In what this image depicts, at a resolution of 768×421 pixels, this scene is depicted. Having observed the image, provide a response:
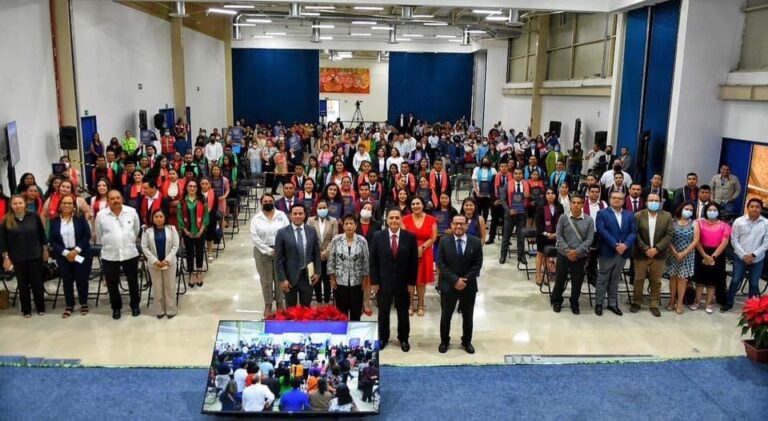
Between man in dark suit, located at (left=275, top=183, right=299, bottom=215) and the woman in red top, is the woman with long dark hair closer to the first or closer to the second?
man in dark suit, located at (left=275, top=183, right=299, bottom=215)

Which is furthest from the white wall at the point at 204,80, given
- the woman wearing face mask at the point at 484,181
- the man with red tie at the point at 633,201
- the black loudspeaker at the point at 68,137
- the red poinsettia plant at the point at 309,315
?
the red poinsettia plant at the point at 309,315

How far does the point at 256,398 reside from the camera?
418cm

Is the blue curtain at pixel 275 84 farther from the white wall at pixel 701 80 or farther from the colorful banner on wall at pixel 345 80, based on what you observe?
the white wall at pixel 701 80

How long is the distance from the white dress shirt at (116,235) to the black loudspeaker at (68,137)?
235 inches

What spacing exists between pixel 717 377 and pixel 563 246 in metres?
2.25

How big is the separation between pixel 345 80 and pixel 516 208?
28.3m

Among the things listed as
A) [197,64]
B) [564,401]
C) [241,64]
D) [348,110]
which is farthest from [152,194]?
[348,110]

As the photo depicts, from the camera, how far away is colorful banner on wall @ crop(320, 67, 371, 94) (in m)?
35.8

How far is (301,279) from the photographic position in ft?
20.3

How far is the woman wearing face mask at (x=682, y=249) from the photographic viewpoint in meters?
7.06

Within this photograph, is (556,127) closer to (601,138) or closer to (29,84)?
(601,138)

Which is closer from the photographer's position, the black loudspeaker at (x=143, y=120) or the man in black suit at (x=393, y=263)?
the man in black suit at (x=393, y=263)

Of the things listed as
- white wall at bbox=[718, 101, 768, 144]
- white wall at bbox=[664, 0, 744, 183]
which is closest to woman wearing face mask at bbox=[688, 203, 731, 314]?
white wall at bbox=[718, 101, 768, 144]

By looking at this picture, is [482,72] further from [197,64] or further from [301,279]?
[301,279]
